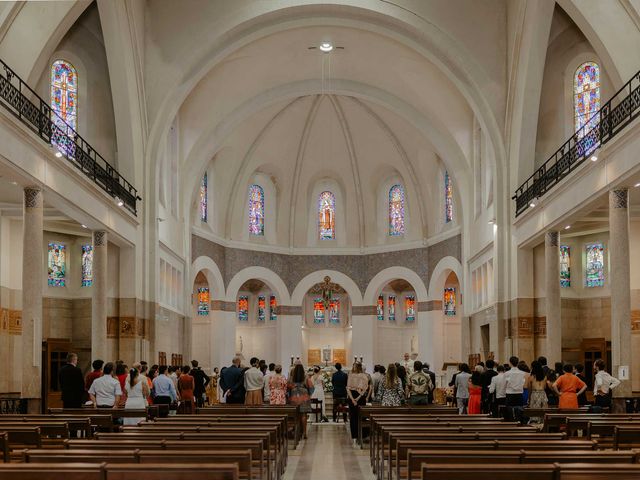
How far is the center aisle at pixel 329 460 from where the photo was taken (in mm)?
12602

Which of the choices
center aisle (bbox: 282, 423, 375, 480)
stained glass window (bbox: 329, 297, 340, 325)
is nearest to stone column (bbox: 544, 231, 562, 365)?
center aisle (bbox: 282, 423, 375, 480)

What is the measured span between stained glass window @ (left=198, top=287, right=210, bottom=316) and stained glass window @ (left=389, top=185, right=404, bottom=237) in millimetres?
8153

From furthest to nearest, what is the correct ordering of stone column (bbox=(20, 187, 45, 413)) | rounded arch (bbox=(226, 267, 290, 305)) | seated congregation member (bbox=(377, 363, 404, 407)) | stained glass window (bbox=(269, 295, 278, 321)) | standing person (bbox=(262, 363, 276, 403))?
stained glass window (bbox=(269, 295, 278, 321)) → rounded arch (bbox=(226, 267, 290, 305)) → standing person (bbox=(262, 363, 276, 403)) → seated congregation member (bbox=(377, 363, 404, 407)) → stone column (bbox=(20, 187, 45, 413))

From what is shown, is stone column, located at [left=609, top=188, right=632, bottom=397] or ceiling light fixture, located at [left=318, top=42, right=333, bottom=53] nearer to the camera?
stone column, located at [left=609, top=188, right=632, bottom=397]

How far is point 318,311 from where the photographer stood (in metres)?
39.9

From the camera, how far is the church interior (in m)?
14.1

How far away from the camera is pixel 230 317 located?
113 ft

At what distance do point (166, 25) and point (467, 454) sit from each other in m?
20.2

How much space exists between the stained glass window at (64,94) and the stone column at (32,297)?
6.36 metres

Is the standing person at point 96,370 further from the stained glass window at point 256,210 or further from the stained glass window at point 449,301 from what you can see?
the stained glass window at point 449,301

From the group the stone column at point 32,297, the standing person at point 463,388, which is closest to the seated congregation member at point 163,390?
the stone column at point 32,297

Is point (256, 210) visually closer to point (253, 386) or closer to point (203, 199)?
point (203, 199)

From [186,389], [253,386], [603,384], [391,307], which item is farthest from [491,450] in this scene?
[391,307]

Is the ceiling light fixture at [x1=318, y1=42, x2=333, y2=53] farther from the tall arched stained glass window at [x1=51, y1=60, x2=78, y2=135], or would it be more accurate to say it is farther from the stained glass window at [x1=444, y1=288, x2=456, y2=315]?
the stained glass window at [x1=444, y1=288, x2=456, y2=315]
